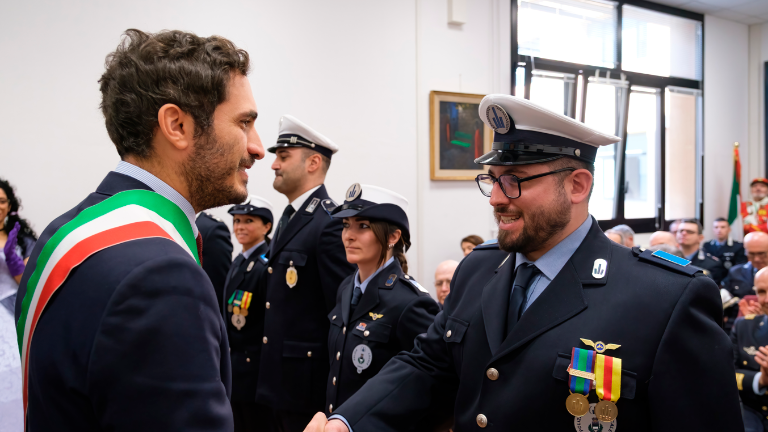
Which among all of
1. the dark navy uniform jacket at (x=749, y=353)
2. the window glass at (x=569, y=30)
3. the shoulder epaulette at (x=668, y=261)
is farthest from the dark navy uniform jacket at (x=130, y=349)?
the window glass at (x=569, y=30)

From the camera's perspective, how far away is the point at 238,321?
2943 millimetres

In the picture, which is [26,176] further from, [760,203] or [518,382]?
[760,203]

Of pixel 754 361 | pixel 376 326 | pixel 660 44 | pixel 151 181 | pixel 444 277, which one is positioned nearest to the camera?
pixel 151 181

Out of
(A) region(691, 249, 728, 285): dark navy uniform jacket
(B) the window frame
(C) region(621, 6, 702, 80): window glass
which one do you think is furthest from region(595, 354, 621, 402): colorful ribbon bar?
(C) region(621, 6, 702, 80): window glass

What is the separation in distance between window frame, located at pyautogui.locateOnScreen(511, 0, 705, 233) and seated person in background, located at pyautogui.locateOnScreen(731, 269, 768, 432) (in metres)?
3.22

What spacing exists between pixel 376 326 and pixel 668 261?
1138mm

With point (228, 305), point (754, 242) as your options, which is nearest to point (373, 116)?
point (228, 305)

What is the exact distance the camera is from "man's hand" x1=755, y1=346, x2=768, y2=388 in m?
2.58

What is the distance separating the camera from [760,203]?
7.02m

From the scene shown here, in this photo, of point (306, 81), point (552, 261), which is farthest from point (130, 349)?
point (306, 81)

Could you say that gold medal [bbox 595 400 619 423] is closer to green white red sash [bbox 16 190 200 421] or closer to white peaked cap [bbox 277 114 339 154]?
green white red sash [bbox 16 190 200 421]

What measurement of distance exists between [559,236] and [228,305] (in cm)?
212

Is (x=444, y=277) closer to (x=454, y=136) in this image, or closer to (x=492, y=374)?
(x=454, y=136)

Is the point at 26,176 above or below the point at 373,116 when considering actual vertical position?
below
